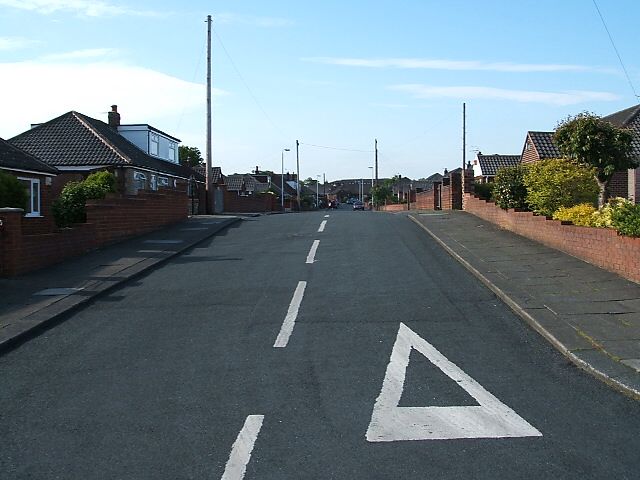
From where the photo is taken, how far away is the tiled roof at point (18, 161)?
22.0m

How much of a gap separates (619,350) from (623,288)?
363cm

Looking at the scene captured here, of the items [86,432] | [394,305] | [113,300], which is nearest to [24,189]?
[113,300]

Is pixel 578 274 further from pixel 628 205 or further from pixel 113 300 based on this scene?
pixel 113 300

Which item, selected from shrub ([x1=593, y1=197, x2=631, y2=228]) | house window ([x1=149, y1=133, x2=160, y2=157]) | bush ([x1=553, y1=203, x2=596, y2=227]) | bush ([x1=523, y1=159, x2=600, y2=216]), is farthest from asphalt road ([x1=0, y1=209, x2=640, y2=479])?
house window ([x1=149, y1=133, x2=160, y2=157])

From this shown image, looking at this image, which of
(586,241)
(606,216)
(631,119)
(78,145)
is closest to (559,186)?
(606,216)

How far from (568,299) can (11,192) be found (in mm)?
13352

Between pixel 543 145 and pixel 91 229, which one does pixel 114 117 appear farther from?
pixel 91 229

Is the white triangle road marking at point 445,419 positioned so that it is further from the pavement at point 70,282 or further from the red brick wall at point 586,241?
the red brick wall at point 586,241

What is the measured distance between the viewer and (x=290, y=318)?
9398mm

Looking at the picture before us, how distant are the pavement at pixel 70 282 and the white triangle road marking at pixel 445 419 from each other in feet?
15.7

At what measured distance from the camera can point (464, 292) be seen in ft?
36.5

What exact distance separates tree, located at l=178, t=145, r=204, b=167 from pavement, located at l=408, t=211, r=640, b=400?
2650 inches

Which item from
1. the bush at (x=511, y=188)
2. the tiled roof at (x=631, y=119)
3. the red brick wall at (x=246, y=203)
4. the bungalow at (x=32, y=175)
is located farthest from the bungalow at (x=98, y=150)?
the tiled roof at (x=631, y=119)

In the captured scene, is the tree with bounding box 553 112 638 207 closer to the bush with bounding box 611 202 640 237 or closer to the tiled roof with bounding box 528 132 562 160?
the bush with bounding box 611 202 640 237
